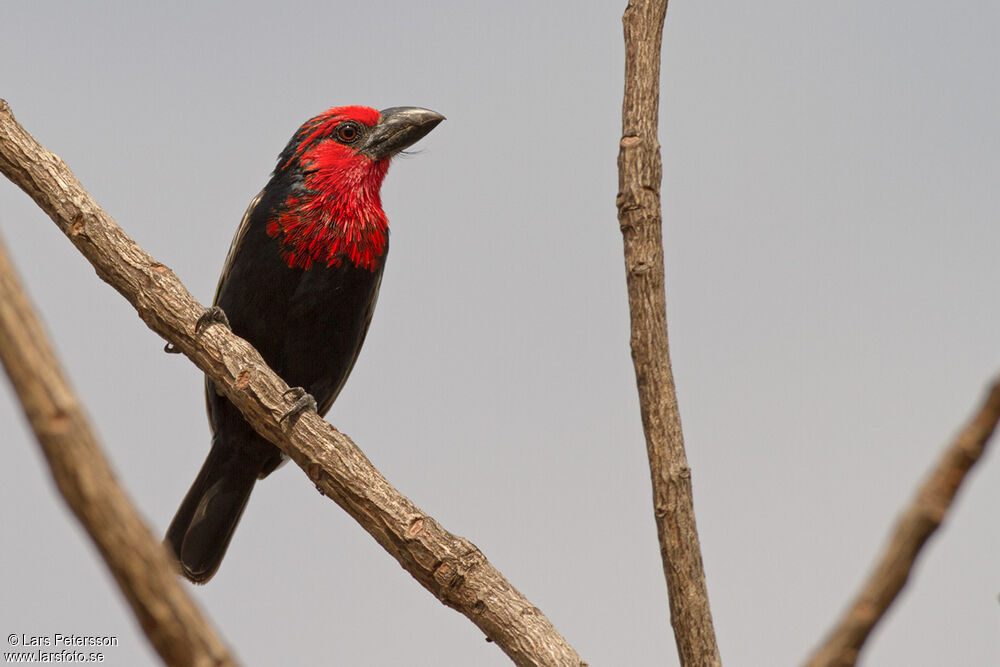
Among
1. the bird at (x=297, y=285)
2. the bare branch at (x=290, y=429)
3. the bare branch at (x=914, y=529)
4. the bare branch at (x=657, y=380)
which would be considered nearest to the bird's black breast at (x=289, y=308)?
the bird at (x=297, y=285)

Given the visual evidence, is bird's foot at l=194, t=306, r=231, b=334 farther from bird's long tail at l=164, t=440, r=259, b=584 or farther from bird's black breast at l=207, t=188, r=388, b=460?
bird's long tail at l=164, t=440, r=259, b=584

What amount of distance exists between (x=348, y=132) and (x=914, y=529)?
391cm

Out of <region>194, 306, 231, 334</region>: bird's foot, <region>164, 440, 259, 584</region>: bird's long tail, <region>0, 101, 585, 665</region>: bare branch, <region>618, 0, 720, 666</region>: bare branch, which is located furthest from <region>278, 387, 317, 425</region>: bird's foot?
<region>164, 440, 259, 584</region>: bird's long tail

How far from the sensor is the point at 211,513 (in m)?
4.73

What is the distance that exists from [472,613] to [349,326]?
6.11 ft

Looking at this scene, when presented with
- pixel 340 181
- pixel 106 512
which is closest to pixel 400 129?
pixel 340 181

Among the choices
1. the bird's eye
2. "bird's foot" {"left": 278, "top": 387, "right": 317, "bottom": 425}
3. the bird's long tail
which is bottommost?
the bird's long tail

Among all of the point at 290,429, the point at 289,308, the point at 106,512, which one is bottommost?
the point at 106,512

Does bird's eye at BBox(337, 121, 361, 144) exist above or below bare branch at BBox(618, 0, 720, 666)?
above

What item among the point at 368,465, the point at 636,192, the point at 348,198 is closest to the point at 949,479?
the point at 636,192

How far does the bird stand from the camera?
14.8 ft

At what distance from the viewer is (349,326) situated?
4.67m

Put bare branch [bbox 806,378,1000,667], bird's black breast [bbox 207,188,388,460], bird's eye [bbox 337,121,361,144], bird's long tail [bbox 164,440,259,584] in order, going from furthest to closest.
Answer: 1. bird's eye [bbox 337,121,361,144]
2. bird's long tail [bbox 164,440,259,584]
3. bird's black breast [bbox 207,188,388,460]
4. bare branch [bbox 806,378,1000,667]

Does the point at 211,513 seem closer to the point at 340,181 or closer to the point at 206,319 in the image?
the point at 206,319
